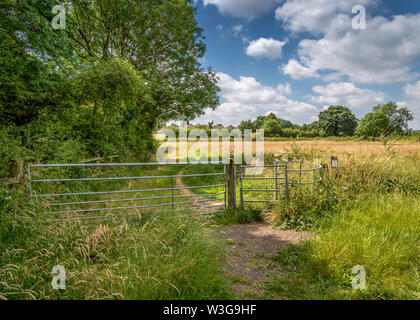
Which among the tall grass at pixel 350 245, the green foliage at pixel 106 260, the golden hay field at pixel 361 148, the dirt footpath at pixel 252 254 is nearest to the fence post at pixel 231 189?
the dirt footpath at pixel 252 254

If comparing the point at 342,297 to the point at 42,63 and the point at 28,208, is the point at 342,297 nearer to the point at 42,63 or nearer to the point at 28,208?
the point at 28,208

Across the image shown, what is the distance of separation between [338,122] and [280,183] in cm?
7041

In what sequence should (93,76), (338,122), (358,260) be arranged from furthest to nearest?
(338,122), (93,76), (358,260)

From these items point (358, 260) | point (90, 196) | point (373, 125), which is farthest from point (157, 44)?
point (373, 125)

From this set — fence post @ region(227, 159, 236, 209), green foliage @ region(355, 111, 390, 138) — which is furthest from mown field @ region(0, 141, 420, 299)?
green foliage @ region(355, 111, 390, 138)

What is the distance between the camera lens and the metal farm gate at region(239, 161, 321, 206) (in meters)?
6.32

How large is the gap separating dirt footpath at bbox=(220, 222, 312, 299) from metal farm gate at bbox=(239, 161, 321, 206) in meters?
1.22

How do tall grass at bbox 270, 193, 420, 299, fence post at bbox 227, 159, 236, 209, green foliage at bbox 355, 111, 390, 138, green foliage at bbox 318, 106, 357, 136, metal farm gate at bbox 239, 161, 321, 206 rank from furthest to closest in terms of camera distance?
green foliage at bbox 318, 106, 357, 136 < green foliage at bbox 355, 111, 390, 138 < fence post at bbox 227, 159, 236, 209 < metal farm gate at bbox 239, 161, 321, 206 < tall grass at bbox 270, 193, 420, 299

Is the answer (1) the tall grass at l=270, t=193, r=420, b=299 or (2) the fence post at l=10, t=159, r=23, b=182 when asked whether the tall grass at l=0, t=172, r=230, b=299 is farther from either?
(1) the tall grass at l=270, t=193, r=420, b=299

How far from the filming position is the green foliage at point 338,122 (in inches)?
2494

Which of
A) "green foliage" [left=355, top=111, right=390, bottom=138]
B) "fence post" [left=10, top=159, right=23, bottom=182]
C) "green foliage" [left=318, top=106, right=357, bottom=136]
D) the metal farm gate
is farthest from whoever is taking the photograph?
"green foliage" [left=318, top=106, right=357, bottom=136]

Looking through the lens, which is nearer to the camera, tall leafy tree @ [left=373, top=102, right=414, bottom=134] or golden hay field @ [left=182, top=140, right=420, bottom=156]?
golden hay field @ [left=182, top=140, right=420, bottom=156]

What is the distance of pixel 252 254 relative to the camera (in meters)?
4.05

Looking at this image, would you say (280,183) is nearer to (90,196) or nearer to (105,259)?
(105,259)
